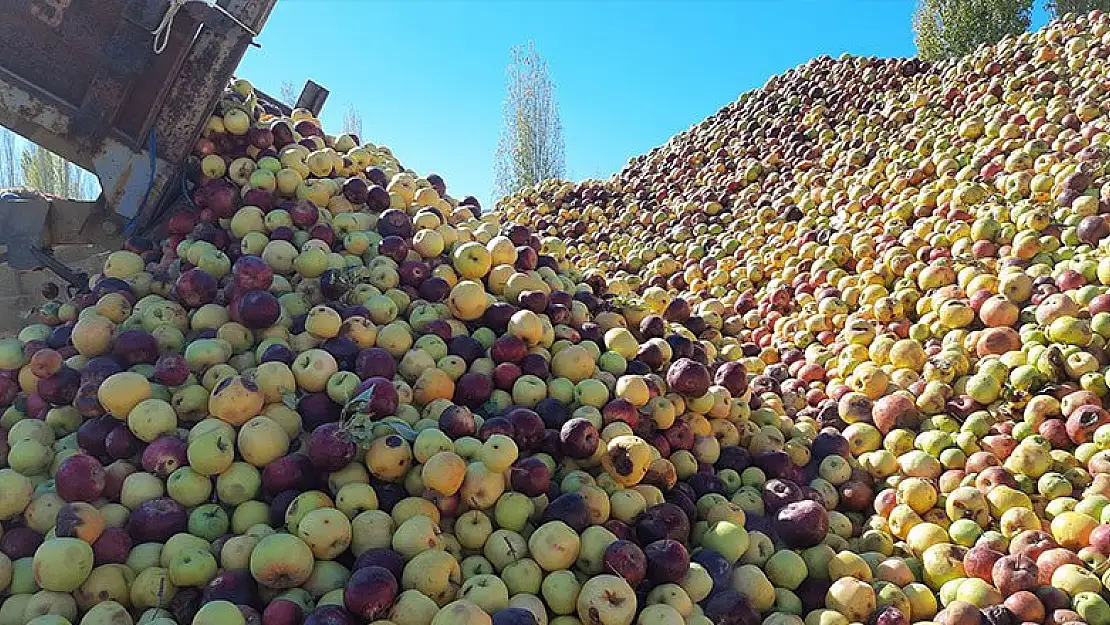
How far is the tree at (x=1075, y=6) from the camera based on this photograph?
704 inches

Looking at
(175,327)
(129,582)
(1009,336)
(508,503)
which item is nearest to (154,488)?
(129,582)

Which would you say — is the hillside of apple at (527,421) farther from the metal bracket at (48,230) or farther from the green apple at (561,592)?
the metal bracket at (48,230)

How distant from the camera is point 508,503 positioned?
2623mm

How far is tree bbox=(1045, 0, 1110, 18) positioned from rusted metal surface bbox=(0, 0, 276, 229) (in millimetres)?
20615

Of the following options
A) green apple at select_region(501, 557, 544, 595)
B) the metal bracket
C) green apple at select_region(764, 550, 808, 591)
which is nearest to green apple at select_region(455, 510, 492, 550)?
green apple at select_region(501, 557, 544, 595)

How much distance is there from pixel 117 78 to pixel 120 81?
0.02 metres

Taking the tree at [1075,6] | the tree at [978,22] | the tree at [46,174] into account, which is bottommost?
the tree at [46,174]

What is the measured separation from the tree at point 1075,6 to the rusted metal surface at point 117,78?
2061cm

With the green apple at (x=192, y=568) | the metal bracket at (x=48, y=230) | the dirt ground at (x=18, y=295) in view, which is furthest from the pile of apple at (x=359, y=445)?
the dirt ground at (x=18, y=295)

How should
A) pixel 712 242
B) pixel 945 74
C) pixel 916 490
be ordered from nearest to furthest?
pixel 916 490 < pixel 712 242 < pixel 945 74

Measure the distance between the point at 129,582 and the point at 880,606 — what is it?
261 centimetres

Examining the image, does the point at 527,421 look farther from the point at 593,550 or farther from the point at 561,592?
the point at 561,592

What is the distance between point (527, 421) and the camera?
9.59 ft

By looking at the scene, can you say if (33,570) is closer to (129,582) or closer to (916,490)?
(129,582)
